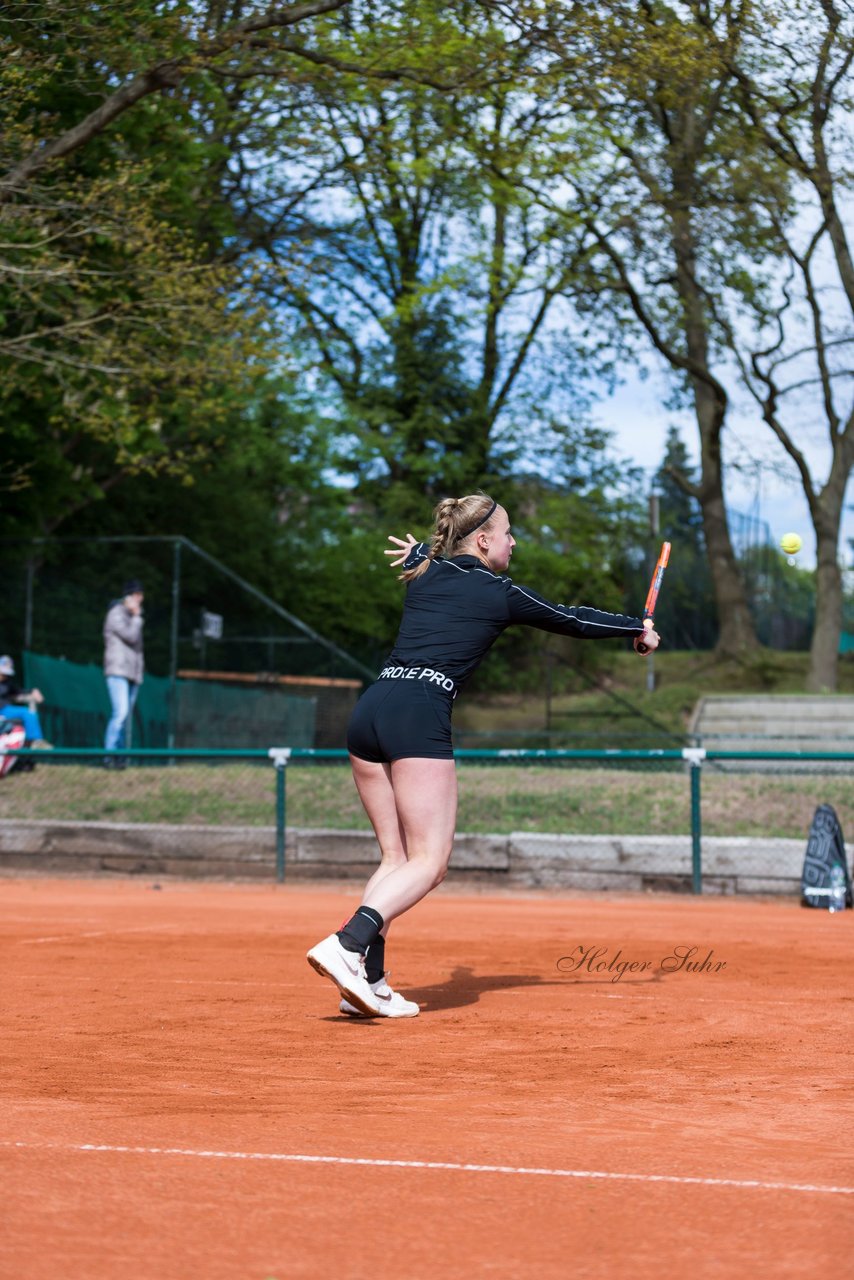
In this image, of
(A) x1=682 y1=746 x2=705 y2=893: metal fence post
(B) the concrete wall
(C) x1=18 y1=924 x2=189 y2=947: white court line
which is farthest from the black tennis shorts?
(B) the concrete wall

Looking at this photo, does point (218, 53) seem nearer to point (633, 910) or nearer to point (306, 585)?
point (633, 910)

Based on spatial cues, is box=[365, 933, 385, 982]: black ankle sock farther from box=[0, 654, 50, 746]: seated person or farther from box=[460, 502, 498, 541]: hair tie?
box=[0, 654, 50, 746]: seated person

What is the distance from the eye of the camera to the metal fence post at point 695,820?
13266mm

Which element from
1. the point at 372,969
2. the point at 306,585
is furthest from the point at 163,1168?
the point at 306,585

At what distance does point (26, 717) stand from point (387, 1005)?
1182cm

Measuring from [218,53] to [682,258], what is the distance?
546 inches

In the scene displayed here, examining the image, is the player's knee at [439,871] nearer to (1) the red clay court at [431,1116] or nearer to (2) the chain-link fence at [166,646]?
(1) the red clay court at [431,1116]

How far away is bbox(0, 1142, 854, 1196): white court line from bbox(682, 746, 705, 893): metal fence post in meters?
9.50

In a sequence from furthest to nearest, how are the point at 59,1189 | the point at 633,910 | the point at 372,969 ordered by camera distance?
the point at 633,910, the point at 372,969, the point at 59,1189

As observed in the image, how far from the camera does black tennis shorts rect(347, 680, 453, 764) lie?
6305mm

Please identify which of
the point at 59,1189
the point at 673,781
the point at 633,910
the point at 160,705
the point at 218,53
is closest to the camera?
the point at 59,1189

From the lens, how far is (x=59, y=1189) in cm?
366

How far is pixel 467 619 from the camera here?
6488 mm

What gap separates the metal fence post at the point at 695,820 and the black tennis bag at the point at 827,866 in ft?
3.48
